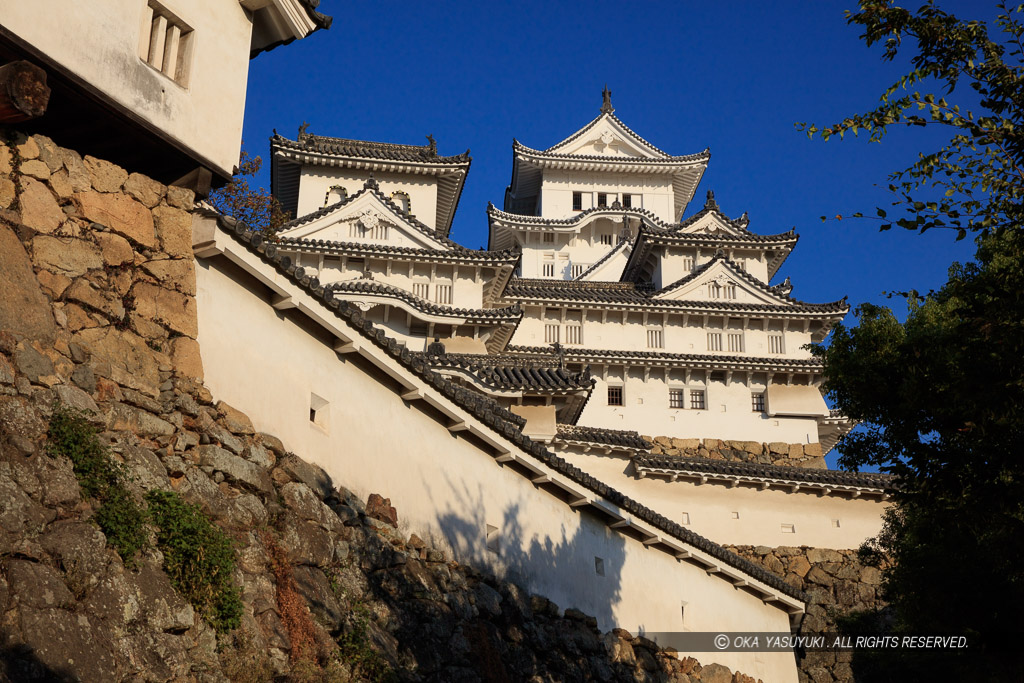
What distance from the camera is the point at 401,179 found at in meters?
41.0

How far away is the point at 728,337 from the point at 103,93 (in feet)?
111

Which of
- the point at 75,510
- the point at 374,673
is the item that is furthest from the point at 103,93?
the point at 374,673

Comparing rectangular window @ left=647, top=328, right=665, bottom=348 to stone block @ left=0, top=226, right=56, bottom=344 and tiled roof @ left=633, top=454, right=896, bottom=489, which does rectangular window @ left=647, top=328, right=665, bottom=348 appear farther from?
stone block @ left=0, top=226, right=56, bottom=344

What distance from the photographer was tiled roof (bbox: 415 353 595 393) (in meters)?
22.7

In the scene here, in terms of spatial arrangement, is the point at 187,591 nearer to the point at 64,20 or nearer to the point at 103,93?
the point at 103,93

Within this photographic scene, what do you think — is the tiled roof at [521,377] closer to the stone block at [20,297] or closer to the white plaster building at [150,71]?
the white plaster building at [150,71]

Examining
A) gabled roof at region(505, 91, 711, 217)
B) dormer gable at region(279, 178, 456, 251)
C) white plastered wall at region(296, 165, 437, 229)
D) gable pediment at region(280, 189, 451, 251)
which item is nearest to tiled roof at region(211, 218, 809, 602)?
dormer gable at region(279, 178, 456, 251)

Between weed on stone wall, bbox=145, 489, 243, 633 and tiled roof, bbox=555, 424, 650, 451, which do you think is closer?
weed on stone wall, bbox=145, 489, 243, 633

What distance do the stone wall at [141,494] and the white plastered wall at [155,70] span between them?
0.79 metres

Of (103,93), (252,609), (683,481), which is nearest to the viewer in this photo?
(252,609)

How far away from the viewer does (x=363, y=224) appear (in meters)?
36.7

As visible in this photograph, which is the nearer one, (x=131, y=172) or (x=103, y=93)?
Answer: (x=103, y=93)

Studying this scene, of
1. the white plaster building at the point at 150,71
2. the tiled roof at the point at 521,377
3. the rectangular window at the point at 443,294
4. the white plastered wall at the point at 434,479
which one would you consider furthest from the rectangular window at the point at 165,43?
the rectangular window at the point at 443,294

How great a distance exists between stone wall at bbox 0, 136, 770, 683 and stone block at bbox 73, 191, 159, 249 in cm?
2
